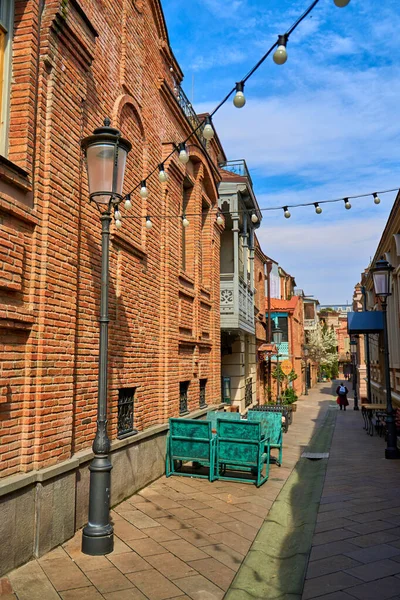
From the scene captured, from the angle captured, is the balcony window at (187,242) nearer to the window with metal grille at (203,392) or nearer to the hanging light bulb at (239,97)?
the window with metal grille at (203,392)

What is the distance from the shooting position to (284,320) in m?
35.0

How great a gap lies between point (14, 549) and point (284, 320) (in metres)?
31.5

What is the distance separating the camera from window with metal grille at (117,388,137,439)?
7270 mm

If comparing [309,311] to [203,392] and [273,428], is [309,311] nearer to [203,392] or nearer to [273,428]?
[203,392]

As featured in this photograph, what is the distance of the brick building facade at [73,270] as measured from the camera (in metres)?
4.69

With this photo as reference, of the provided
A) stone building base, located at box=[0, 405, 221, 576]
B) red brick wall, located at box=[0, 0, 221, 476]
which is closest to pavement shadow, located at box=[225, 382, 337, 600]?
stone building base, located at box=[0, 405, 221, 576]

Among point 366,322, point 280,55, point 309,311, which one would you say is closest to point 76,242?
point 280,55

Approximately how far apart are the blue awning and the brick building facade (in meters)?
8.94

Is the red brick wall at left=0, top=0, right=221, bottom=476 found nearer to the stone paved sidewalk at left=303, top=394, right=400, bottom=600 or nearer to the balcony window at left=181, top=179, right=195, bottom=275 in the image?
the balcony window at left=181, top=179, right=195, bottom=275

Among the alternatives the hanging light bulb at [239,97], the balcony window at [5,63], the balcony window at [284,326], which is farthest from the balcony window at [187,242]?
the balcony window at [284,326]

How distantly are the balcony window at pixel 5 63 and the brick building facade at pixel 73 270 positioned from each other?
0.12ft

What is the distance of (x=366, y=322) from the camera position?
1686cm

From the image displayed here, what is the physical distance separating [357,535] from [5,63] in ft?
20.5

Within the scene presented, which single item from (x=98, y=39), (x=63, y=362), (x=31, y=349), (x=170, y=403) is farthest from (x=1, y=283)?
(x=170, y=403)
